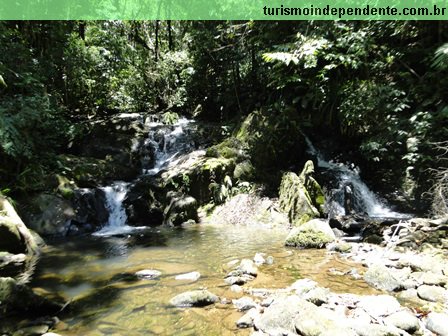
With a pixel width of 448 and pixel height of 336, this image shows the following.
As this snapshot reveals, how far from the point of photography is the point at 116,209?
11.7 meters

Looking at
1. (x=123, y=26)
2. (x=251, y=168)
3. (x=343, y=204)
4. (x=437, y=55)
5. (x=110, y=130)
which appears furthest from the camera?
(x=123, y=26)

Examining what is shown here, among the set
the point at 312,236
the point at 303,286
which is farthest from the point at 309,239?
the point at 303,286

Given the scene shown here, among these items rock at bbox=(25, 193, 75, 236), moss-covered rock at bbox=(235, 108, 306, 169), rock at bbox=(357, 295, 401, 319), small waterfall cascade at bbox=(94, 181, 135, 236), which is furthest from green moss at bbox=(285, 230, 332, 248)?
rock at bbox=(25, 193, 75, 236)

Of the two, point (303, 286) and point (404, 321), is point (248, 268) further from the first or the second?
point (404, 321)

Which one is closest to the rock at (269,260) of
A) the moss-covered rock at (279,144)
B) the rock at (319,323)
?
the rock at (319,323)

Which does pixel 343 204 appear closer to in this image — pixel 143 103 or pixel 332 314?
pixel 332 314

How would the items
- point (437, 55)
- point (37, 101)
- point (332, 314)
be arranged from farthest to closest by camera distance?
point (37, 101)
point (437, 55)
point (332, 314)

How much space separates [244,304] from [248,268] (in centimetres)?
133

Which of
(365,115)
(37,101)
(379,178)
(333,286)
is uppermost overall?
(37,101)

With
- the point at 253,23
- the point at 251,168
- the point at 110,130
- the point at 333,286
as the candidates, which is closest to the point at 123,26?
the point at 110,130

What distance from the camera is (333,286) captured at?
16.7 ft

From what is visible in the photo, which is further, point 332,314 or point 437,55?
point 437,55

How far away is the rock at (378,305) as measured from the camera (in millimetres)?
3988

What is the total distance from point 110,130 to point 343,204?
11.1 metres
